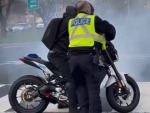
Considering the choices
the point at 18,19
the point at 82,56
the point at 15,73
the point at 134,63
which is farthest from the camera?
the point at 18,19

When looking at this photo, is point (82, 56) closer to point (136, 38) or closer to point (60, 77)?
point (60, 77)

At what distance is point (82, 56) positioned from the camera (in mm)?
6195

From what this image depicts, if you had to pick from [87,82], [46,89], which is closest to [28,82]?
[46,89]

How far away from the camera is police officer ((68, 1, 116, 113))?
6160mm

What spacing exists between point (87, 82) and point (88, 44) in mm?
536

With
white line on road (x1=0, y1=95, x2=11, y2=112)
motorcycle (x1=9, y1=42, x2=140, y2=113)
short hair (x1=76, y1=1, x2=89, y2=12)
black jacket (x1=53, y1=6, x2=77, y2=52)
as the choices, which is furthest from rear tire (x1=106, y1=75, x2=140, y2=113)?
white line on road (x1=0, y1=95, x2=11, y2=112)

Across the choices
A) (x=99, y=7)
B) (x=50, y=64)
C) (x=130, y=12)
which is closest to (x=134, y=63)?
(x=50, y=64)

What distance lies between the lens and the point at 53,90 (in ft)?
23.1

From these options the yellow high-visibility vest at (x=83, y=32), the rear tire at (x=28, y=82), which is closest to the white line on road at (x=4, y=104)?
the rear tire at (x=28, y=82)

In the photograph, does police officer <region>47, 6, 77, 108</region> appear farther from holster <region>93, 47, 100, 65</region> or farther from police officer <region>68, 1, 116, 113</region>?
holster <region>93, 47, 100, 65</region>

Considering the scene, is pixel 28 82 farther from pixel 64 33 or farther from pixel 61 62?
pixel 64 33

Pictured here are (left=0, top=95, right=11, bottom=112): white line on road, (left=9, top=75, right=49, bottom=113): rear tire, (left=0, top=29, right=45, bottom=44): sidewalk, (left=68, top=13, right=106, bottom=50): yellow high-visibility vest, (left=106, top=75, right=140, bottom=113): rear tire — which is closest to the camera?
(left=68, top=13, right=106, bottom=50): yellow high-visibility vest

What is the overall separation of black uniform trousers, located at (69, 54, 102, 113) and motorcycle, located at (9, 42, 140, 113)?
51cm

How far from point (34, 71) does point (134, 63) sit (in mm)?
3497
